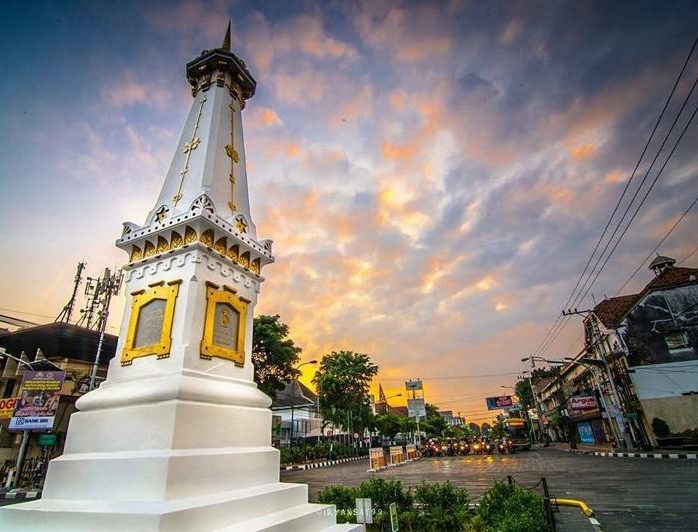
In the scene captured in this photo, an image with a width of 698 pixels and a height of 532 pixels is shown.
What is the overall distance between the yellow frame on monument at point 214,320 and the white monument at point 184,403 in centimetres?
1

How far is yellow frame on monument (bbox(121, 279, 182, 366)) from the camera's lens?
4.20 m

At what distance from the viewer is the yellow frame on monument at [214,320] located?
4355 mm

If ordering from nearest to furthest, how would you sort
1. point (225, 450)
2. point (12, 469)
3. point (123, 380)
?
1. point (225, 450)
2. point (123, 380)
3. point (12, 469)

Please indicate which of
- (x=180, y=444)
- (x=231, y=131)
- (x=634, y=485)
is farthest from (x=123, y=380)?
(x=634, y=485)

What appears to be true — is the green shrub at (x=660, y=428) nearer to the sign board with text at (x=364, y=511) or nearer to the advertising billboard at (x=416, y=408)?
the advertising billboard at (x=416, y=408)

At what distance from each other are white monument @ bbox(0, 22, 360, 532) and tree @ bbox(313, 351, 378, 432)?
30.4 meters

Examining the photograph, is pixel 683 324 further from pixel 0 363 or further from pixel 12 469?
pixel 0 363

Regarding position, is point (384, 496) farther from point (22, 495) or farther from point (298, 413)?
point (298, 413)

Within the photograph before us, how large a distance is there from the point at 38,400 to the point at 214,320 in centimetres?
1747

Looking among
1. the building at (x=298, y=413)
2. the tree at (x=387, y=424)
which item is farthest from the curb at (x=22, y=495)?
the tree at (x=387, y=424)

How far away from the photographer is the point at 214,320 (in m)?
4.50

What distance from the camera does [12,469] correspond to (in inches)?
682

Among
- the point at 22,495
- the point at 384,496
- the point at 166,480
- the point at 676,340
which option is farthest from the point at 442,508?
the point at 676,340

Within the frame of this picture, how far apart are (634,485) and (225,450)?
12.6m
